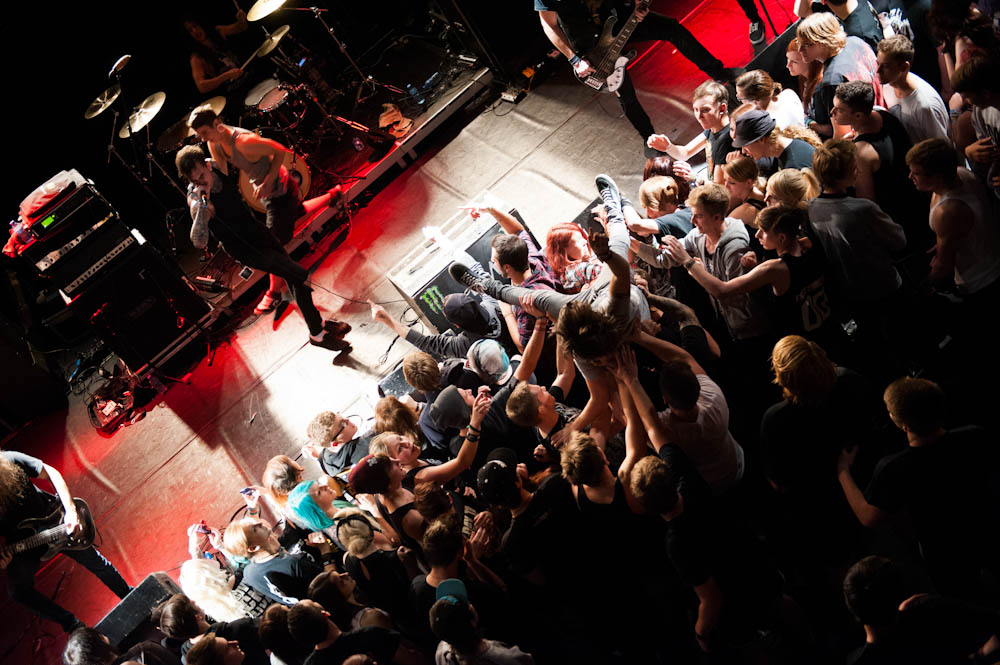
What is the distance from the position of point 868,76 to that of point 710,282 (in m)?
1.80

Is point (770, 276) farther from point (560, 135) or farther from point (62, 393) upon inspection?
point (62, 393)

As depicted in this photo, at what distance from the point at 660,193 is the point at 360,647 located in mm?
→ 2776

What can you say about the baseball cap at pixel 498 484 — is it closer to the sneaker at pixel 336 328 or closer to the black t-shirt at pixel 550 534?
the black t-shirt at pixel 550 534

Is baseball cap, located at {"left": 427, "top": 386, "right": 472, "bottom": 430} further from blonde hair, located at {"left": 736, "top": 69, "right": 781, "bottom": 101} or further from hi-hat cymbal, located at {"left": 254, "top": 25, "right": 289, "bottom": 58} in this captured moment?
hi-hat cymbal, located at {"left": 254, "top": 25, "right": 289, "bottom": 58}

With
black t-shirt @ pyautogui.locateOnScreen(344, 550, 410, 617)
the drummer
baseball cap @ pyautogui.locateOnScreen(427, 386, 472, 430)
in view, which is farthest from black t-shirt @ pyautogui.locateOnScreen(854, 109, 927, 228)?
the drummer

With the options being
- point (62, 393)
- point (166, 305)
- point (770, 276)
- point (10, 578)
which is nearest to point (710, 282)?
point (770, 276)

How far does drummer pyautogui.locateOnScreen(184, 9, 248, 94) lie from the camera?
7.61 meters

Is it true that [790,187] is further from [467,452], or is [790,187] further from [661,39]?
[661,39]

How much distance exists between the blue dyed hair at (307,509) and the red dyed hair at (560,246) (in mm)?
1837

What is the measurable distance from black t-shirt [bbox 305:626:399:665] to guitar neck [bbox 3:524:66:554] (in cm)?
208

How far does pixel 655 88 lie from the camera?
20.1 feet

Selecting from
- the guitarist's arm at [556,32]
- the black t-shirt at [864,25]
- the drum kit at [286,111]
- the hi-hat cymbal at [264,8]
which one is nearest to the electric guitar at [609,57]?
the guitarist's arm at [556,32]

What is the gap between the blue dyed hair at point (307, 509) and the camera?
3.75 metres

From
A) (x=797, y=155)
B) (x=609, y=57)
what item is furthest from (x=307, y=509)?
(x=609, y=57)
